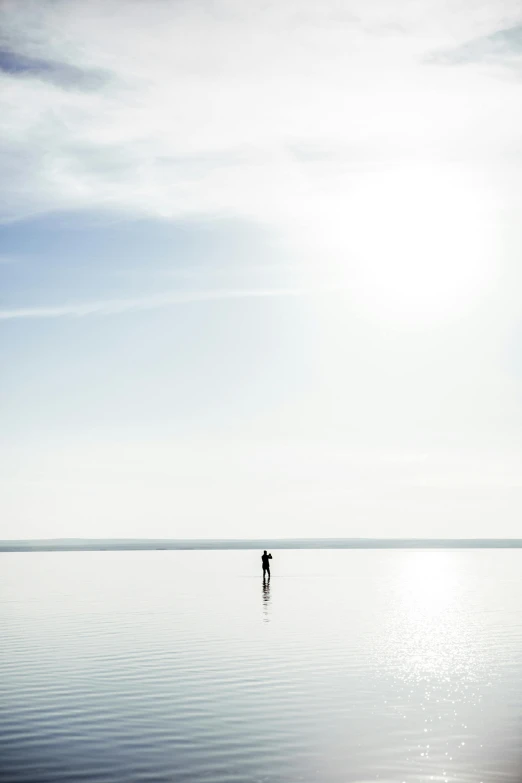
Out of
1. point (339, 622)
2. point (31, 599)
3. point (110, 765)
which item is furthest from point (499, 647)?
point (31, 599)

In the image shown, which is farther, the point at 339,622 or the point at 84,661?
the point at 339,622

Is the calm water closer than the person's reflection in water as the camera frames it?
Yes

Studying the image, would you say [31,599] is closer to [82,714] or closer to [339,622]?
[339,622]

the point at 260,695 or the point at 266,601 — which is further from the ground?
the point at 266,601

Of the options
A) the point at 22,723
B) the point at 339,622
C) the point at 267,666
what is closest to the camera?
the point at 22,723

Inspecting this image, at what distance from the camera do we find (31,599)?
64.9 m

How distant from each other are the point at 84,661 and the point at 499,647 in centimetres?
1735

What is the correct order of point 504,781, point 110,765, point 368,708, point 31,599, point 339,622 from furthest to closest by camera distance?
point 31,599, point 339,622, point 368,708, point 110,765, point 504,781

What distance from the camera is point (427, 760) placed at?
1798 cm

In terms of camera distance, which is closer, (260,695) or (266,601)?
(260,695)

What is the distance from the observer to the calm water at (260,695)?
58.4 ft

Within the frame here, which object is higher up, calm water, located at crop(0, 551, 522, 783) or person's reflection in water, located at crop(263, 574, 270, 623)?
person's reflection in water, located at crop(263, 574, 270, 623)

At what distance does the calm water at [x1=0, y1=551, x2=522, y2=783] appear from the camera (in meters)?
17.8

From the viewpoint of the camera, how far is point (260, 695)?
83.9 ft
